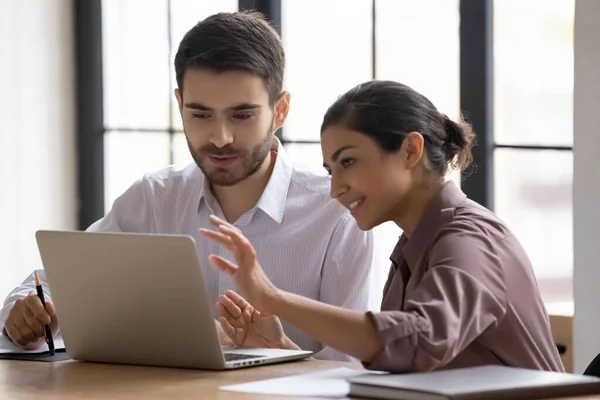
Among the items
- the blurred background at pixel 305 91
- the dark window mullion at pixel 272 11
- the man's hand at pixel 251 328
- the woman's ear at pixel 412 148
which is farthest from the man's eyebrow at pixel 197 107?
the dark window mullion at pixel 272 11

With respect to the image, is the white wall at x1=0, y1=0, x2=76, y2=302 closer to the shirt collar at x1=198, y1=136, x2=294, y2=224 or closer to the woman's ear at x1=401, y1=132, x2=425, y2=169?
the shirt collar at x1=198, y1=136, x2=294, y2=224

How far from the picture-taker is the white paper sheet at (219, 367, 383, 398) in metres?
2.00

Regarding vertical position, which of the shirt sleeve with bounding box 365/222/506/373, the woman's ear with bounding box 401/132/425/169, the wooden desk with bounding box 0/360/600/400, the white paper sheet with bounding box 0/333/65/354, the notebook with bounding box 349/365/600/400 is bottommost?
the white paper sheet with bounding box 0/333/65/354

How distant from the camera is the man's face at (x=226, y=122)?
2.93 m

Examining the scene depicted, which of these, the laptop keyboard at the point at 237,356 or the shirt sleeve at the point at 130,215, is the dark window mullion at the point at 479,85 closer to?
the shirt sleeve at the point at 130,215

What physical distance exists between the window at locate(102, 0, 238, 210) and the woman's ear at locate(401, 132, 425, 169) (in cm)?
281

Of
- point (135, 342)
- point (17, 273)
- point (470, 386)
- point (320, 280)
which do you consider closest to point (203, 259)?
point (320, 280)

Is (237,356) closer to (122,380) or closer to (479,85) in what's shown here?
(122,380)

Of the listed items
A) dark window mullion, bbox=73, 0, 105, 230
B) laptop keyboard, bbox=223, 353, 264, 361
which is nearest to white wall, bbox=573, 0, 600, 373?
laptop keyboard, bbox=223, 353, 264, 361

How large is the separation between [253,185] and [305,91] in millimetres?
1651

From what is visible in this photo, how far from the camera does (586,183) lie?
11.5 ft

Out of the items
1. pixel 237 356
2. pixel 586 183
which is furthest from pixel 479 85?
pixel 237 356

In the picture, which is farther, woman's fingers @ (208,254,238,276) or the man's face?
the man's face

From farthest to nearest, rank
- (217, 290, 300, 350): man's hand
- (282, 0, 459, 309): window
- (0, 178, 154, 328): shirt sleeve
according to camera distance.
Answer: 1. (282, 0, 459, 309): window
2. (0, 178, 154, 328): shirt sleeve
3. (217, 290, 300, 350): man's hand
